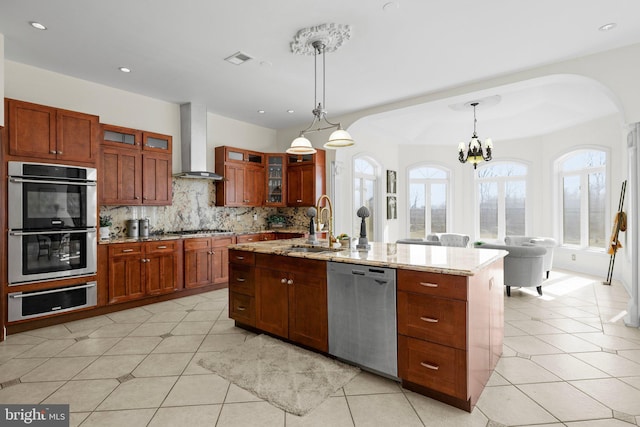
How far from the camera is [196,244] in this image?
498 cm

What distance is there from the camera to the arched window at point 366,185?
7.23m

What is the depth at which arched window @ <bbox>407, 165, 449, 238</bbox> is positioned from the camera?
859 centimetres

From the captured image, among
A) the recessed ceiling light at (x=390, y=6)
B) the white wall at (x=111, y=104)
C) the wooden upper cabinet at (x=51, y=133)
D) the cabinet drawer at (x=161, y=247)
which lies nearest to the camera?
the recessed ceiling light at (x=390, y=6)

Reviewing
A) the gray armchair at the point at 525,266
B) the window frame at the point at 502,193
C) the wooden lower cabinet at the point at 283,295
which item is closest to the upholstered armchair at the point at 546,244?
the gray armchair at the point at 525,266

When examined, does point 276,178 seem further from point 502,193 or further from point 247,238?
point 502,193

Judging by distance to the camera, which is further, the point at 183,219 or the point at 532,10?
the point at 183,219

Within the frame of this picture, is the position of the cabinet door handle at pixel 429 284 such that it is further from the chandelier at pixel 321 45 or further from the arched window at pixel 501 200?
the arched window at pixel 501 200

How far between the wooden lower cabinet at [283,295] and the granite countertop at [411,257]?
8 cm

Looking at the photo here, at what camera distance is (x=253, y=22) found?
3053mm

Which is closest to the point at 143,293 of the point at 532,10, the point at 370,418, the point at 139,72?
the point at 139,72

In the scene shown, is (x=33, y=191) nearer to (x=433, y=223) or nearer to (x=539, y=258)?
(x=539, y=258)

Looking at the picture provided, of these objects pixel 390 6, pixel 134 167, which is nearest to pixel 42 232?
pixel 134 167

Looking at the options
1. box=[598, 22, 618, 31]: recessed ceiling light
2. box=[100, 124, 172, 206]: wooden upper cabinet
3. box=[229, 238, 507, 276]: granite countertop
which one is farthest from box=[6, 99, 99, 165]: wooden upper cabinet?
box=[598, 22, 618, 31]: recessed ceiling light

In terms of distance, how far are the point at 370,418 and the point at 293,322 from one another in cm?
112
